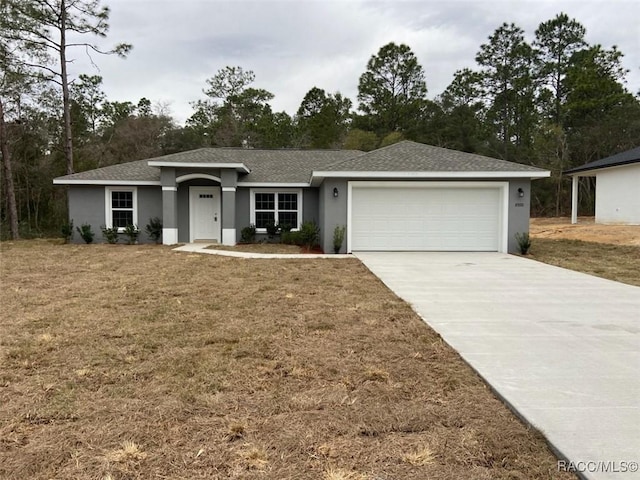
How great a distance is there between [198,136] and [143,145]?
4751mm

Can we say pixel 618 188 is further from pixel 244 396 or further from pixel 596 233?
pixel 244 396

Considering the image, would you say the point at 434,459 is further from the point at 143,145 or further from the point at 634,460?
the point at 143,145

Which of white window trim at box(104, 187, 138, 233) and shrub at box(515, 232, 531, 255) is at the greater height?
white window trim at box(104, 187, 138, 233)

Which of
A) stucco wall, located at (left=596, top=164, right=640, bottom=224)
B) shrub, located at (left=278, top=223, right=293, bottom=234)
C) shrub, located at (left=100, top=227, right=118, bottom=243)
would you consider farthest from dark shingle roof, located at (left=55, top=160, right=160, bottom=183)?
stucco wall, located at (left=596, top=164, right=640, bottom=224)

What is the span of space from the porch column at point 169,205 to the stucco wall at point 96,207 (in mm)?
1246

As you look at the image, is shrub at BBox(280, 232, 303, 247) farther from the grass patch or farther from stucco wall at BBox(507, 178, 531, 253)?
the grass patch

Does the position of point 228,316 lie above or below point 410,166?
below

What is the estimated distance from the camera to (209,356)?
14.1 ft

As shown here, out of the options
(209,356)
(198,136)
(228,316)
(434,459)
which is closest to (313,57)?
(198,136)

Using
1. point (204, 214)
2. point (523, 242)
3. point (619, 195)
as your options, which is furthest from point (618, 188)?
point (204, 214)

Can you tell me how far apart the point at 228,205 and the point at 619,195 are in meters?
17.8

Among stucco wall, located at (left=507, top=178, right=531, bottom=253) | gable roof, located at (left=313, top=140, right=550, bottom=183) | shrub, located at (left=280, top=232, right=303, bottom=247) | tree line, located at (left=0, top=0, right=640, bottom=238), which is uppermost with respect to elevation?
tree line, located at (left=0, top=0, right=640, bottom=238)

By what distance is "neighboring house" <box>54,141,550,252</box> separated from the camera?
13.5 metres

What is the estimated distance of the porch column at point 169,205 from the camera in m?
15.4
